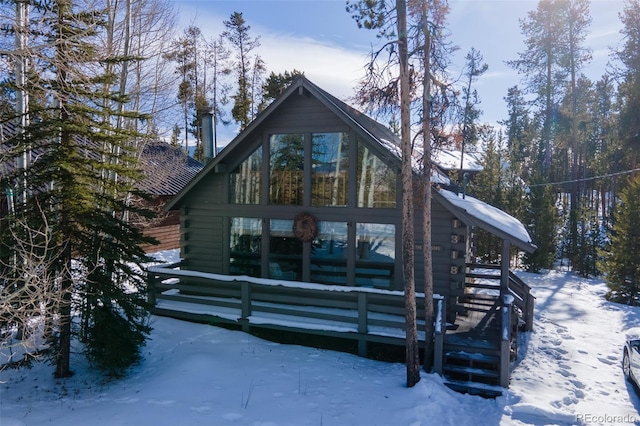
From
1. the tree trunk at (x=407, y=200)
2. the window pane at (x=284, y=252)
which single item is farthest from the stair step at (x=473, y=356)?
the window pane at (x=284, y=252)

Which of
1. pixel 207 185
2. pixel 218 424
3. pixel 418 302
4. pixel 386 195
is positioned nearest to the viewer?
pixel 218 424

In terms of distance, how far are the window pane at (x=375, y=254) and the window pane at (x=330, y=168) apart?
90 cm

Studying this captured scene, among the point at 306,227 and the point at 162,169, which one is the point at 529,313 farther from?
the point at 162,169

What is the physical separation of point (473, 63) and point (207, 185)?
1656 centimetres

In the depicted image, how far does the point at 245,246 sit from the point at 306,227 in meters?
1.87

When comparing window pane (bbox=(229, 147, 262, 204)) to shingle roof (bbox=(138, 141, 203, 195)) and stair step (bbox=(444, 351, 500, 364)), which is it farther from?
stair step (bbox=(444, 351, 500, 364))

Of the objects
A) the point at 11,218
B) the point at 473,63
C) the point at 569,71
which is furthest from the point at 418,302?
the point at 569,71

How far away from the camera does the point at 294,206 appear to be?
974cm

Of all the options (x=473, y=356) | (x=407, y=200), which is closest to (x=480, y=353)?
(x=473, y=356)

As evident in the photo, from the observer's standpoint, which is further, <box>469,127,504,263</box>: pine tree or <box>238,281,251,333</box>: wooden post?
<box>469,127,504,263</box>: pine tree

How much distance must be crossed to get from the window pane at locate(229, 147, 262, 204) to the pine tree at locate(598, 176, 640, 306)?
12.6m

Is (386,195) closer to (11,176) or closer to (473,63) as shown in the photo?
(11,176)

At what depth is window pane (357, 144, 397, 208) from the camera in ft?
29.7

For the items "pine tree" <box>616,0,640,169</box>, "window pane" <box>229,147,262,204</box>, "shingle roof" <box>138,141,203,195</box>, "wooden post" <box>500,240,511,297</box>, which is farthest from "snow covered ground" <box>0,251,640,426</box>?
"pine tree" <box>616,0,640,169</box>
